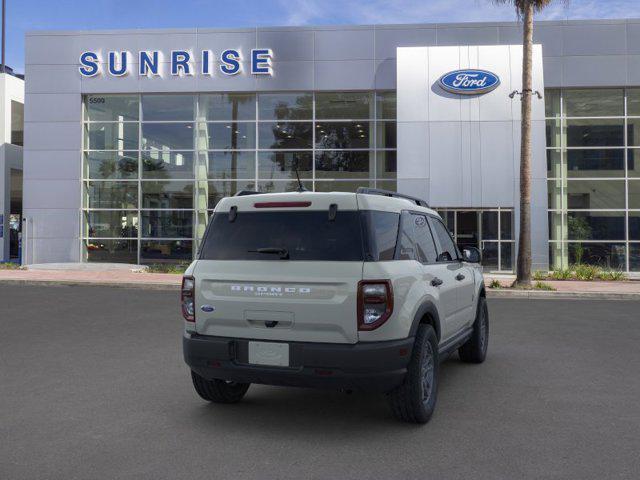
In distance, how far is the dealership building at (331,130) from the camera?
22.8 meters

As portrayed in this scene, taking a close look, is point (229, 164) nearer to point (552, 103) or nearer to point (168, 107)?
point (168, 107)

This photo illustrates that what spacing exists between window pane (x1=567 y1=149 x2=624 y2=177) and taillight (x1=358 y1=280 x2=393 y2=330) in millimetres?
21958

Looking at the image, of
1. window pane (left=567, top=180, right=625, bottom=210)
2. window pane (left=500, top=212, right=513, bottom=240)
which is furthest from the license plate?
window pane (left=567, top=180, right=625, bottom=210)

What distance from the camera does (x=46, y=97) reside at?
25.8 metres

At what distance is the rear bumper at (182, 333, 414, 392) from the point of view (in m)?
4.43

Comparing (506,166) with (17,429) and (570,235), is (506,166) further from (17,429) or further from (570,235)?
(17,429)

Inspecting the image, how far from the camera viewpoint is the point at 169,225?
25.7 metres

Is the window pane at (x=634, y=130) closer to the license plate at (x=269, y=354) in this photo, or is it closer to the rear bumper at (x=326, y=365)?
the rear bumper at (x=326, y=365)

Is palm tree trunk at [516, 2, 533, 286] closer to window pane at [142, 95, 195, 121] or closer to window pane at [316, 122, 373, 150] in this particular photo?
window pane at [316, 122, 373, 150]

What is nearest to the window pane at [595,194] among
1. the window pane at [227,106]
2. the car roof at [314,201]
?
the window pane at [227,106]

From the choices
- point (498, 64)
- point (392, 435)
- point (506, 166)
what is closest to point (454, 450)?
point (392, 435)

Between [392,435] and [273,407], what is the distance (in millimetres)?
1266

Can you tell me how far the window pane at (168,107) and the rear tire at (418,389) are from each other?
22.5m

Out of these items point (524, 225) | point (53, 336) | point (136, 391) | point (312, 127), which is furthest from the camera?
point (312, 127)
